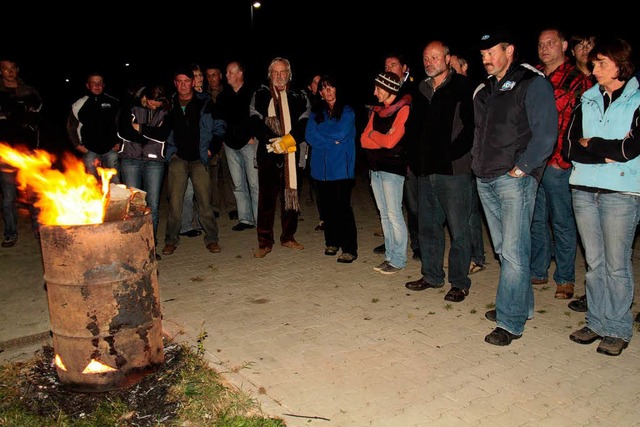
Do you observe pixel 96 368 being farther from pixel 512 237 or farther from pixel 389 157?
pixel 389 157

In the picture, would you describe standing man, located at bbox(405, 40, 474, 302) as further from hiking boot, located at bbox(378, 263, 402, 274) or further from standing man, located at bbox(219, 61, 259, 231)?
standing man, located at bbox(219, 61, 259, 231)

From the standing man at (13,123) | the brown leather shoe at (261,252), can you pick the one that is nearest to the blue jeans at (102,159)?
the standing man at (13,123)

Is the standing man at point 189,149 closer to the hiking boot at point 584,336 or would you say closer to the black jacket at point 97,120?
the black jacket at point 97,120

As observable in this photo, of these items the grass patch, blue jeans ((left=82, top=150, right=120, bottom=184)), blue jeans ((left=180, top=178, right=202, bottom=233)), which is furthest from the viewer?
blue jeans ((left=180, top=178, right=202, bottom=233))

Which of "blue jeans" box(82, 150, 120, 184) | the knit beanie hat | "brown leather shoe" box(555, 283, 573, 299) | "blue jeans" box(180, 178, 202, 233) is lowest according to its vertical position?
"brown leather shoe" box(555, 283, 573, 299)

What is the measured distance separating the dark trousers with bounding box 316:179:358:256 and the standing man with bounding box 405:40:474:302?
1289mm

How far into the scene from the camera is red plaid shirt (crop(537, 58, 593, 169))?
533cm

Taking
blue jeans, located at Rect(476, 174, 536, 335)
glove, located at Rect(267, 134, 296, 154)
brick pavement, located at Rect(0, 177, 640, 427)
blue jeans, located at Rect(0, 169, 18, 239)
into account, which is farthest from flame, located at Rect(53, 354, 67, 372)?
blue jeans, located at Rect(0, 169, 18, 239)

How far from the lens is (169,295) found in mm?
6172

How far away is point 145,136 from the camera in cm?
715

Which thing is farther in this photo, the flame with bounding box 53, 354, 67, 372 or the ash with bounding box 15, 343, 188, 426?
the flame with bounding box 53, 354, 67, 372

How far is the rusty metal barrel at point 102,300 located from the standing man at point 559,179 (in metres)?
3.84

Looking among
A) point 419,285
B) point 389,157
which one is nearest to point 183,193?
point 389,157

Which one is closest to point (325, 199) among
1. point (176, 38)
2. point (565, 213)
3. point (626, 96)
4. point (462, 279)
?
point (462, 279)
